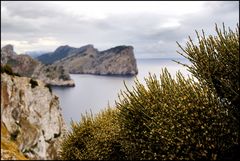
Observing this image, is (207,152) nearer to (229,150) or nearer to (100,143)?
(229,150)

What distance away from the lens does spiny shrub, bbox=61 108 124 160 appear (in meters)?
35.9

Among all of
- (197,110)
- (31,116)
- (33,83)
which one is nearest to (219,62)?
(197,110)

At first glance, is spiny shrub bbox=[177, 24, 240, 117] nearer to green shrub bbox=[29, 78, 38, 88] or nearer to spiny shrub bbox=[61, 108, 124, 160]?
spiny shrub bbox=[61, 108, 124, 160]

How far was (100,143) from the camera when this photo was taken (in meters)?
37.7

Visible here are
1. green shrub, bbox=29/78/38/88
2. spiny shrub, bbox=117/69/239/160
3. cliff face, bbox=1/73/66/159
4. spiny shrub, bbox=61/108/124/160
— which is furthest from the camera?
green shrub, bbox=29/78/38/88

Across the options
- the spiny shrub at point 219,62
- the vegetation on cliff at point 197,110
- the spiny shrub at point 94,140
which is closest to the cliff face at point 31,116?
the spiny shrub at point 94,140

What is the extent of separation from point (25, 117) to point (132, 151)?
7048cm

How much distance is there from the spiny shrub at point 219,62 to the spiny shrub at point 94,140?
42.2 feet

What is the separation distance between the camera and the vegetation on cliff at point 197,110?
21.1 m

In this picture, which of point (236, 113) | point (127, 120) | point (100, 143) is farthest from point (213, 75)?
point (100, 143)

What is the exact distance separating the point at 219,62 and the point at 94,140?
65.0 feet

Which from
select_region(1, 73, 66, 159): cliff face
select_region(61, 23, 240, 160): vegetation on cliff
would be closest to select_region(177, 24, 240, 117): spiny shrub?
select_region(61, 23, 240, 160): vegetation on cliff

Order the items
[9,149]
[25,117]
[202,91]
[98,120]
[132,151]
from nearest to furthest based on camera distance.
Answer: [202,91], [132,151], [98,120], [9,149], [25,117]

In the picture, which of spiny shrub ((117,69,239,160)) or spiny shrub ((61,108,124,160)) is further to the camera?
spiny shrub ((61,108,124,160))
